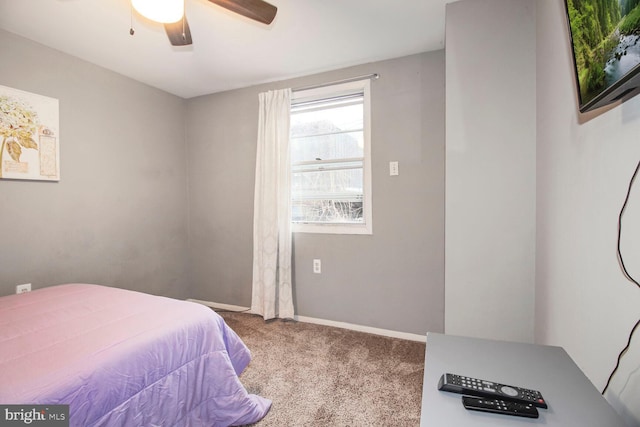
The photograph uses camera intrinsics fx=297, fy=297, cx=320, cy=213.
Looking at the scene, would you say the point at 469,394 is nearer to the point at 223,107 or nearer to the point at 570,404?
the point at 570,404

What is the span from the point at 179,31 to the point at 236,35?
66 cm

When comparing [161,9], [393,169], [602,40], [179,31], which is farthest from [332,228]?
[602,40]

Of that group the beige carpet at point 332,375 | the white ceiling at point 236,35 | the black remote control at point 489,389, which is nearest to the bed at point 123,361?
the beige carpet at point 332,375

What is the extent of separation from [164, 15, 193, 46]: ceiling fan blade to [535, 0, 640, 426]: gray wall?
1.77m

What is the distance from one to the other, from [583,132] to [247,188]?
8.80ft

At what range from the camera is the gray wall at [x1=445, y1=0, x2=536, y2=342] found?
5.56 feet

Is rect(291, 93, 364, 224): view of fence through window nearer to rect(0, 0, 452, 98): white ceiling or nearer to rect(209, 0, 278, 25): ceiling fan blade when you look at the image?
rect(0, 0, 452, 98): white ceiling

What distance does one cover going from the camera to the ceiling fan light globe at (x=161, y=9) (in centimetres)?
133

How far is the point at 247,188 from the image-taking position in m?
3.13

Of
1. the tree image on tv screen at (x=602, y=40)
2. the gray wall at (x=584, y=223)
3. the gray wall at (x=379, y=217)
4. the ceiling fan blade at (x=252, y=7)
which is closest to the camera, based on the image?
the tree image on tv screen at (x=602, y=40)

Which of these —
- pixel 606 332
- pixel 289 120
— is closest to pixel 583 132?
pixel 606 332

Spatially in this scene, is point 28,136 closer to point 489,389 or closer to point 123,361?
point 123,361

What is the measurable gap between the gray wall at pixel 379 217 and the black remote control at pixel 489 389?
5.83ft

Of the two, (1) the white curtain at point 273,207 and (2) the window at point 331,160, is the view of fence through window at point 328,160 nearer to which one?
(2) the window at point 331,160
